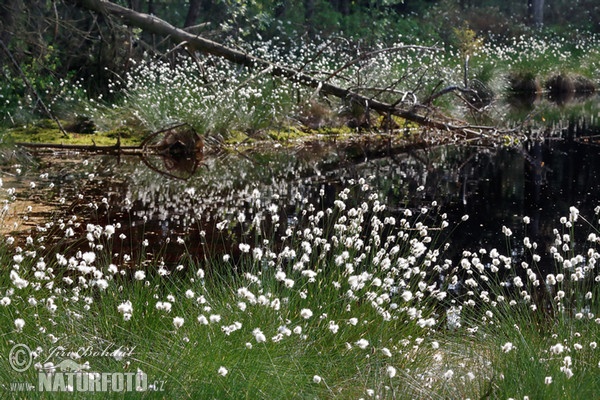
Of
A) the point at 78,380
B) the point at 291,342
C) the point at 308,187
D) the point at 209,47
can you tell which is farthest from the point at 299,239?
the point at 209,47

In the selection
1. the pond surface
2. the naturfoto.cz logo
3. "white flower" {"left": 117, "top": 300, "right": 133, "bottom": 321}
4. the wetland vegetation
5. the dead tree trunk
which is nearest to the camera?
the naturfoto.cz logo

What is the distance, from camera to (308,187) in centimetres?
1069

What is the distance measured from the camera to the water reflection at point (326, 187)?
8.11 metres

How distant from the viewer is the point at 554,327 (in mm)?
4270

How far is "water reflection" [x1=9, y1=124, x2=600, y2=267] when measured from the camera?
811 cm

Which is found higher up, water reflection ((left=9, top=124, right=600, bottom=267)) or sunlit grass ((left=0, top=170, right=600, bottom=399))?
sunlit grass ((left=0, top=170, right=600, bottom=399))

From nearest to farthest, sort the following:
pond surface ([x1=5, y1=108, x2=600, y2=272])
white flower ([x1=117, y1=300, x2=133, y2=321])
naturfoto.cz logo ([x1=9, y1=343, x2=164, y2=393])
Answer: naturfoto.cz logo ([x1=9, y1=343, x2=164, y2=393]) < white flower ([x1=117, y1=300, x2=133, y2=321]) < pond surface ([x1=5, y1=108, x2=600, y2=272])

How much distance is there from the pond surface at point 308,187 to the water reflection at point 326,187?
0.6 inches

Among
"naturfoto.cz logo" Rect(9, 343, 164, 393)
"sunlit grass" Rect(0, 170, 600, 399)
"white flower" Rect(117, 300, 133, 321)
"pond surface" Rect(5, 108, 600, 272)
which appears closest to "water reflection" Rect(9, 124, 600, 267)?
"pond surface" Rect(5, 108, 600, 272)

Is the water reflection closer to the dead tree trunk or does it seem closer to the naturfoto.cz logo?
the dead tree trunk

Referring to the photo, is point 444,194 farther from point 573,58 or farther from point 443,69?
point 573,58

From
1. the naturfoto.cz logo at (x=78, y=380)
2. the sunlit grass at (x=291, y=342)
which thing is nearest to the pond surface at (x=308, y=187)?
the sunlit grass at (x=291, y=342)

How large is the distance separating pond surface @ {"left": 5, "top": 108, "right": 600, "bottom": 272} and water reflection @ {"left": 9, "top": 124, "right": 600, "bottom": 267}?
0.05 feet

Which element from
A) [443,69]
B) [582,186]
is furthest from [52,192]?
[443,69]
